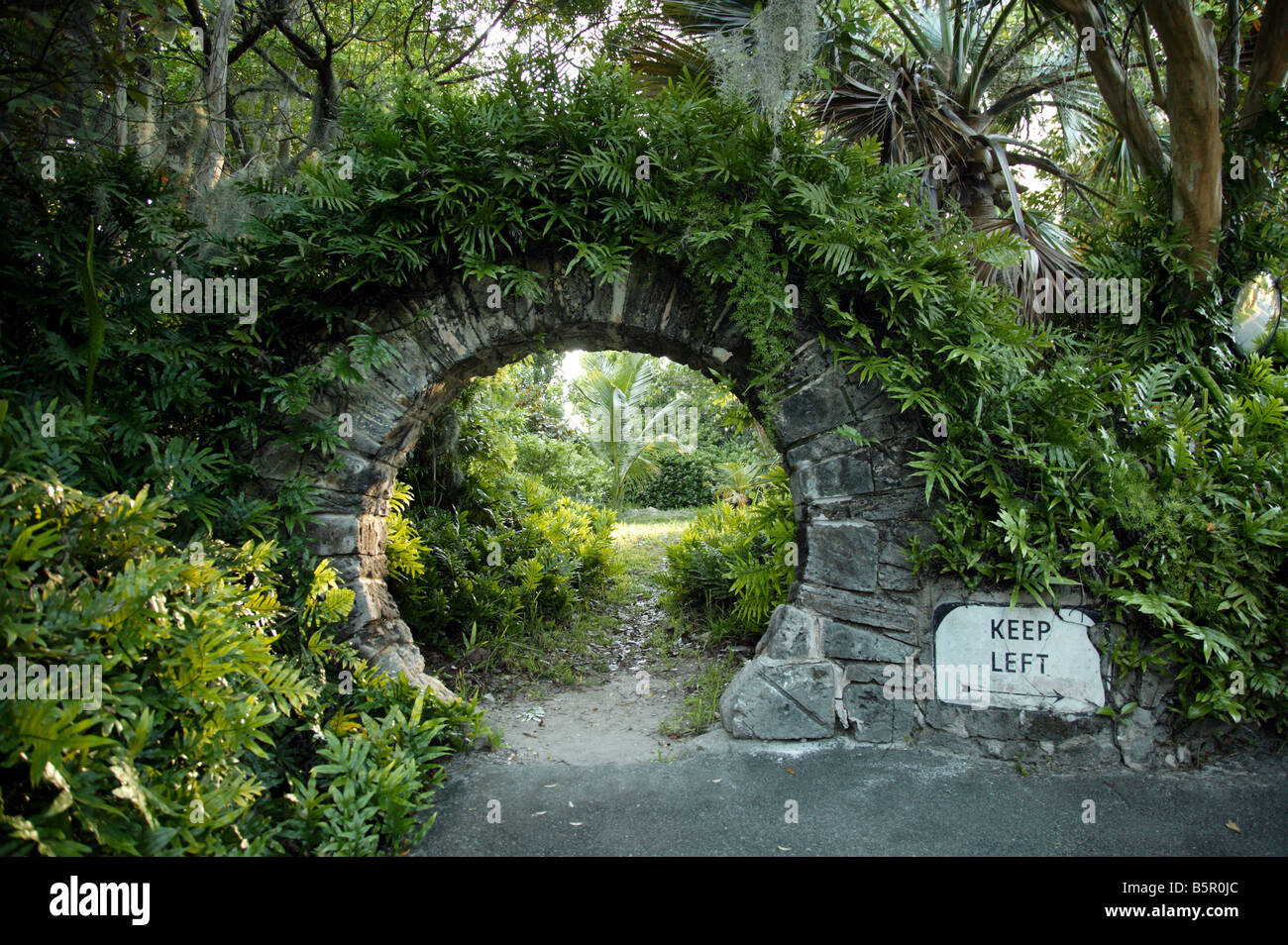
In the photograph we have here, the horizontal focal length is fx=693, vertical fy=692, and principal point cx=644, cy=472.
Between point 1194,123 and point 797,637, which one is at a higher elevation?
point 1194,123

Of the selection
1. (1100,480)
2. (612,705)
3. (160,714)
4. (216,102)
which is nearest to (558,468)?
(612,705)

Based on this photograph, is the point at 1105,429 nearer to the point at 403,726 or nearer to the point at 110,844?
the point at 403,726

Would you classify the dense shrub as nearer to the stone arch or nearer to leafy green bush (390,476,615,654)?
the stone arch

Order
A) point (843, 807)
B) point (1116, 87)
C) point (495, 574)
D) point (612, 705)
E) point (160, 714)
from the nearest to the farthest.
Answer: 1. point (160, 714)
2. point (843, 807)
3. point (1116, 87)
4. point (612, 705)
5. point (495, 574)

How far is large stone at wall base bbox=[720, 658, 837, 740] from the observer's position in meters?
3.84

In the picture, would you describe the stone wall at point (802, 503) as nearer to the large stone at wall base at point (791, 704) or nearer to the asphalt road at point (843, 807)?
the large stone at wall base at point (791, 704)

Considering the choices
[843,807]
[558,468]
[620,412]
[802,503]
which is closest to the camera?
[843,807]

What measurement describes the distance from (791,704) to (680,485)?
469 inches

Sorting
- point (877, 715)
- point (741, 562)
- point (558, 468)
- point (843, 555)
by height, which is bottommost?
point (877, 715)

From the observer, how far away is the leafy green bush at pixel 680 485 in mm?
15586

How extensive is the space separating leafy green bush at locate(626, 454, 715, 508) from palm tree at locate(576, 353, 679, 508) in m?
2.22

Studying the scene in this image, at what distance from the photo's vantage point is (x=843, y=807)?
10.6ft

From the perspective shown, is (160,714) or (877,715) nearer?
(160,714)

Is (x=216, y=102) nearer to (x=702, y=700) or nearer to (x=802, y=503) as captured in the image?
(x=802, y=503)
